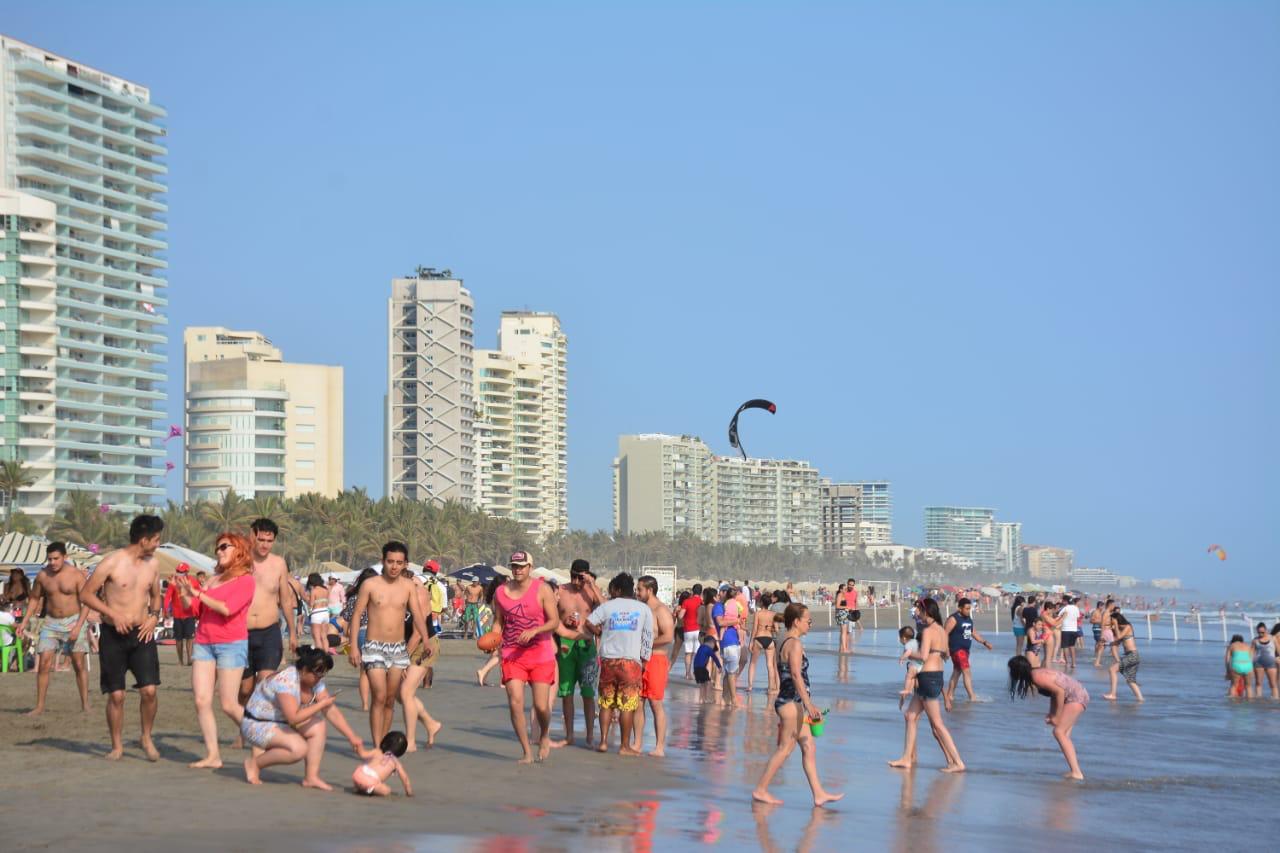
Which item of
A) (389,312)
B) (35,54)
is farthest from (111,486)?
(389,312)

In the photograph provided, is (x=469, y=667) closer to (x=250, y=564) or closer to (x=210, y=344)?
(x=250, y=564)

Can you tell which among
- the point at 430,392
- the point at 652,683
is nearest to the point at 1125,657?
the point at 652,683

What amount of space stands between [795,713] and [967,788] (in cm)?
228

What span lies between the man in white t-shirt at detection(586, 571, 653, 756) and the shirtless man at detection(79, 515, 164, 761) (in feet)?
12.0

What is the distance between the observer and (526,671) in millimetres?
11695

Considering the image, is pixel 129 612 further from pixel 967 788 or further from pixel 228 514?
pixel 228 514

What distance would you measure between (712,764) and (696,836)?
378 cm

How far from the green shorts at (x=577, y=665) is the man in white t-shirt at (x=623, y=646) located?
0.51 metres

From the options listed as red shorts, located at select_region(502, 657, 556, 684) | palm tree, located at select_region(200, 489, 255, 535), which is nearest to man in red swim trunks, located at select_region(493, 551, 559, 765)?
red shorts, located at select_region(502, 657, 556, 684)

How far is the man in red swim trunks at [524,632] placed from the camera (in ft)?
37.9

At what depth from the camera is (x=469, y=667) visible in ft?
85.5

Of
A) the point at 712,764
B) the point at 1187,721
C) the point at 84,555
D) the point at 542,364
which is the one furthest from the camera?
the point at 542,364

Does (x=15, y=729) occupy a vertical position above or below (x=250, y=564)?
below

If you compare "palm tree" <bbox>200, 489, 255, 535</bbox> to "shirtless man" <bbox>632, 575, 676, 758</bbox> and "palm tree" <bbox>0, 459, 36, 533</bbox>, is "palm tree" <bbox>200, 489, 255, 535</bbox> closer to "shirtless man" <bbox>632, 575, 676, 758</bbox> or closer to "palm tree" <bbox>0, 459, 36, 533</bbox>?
"palm tree" <bbox>0, 459, 36, 533</bbox>
